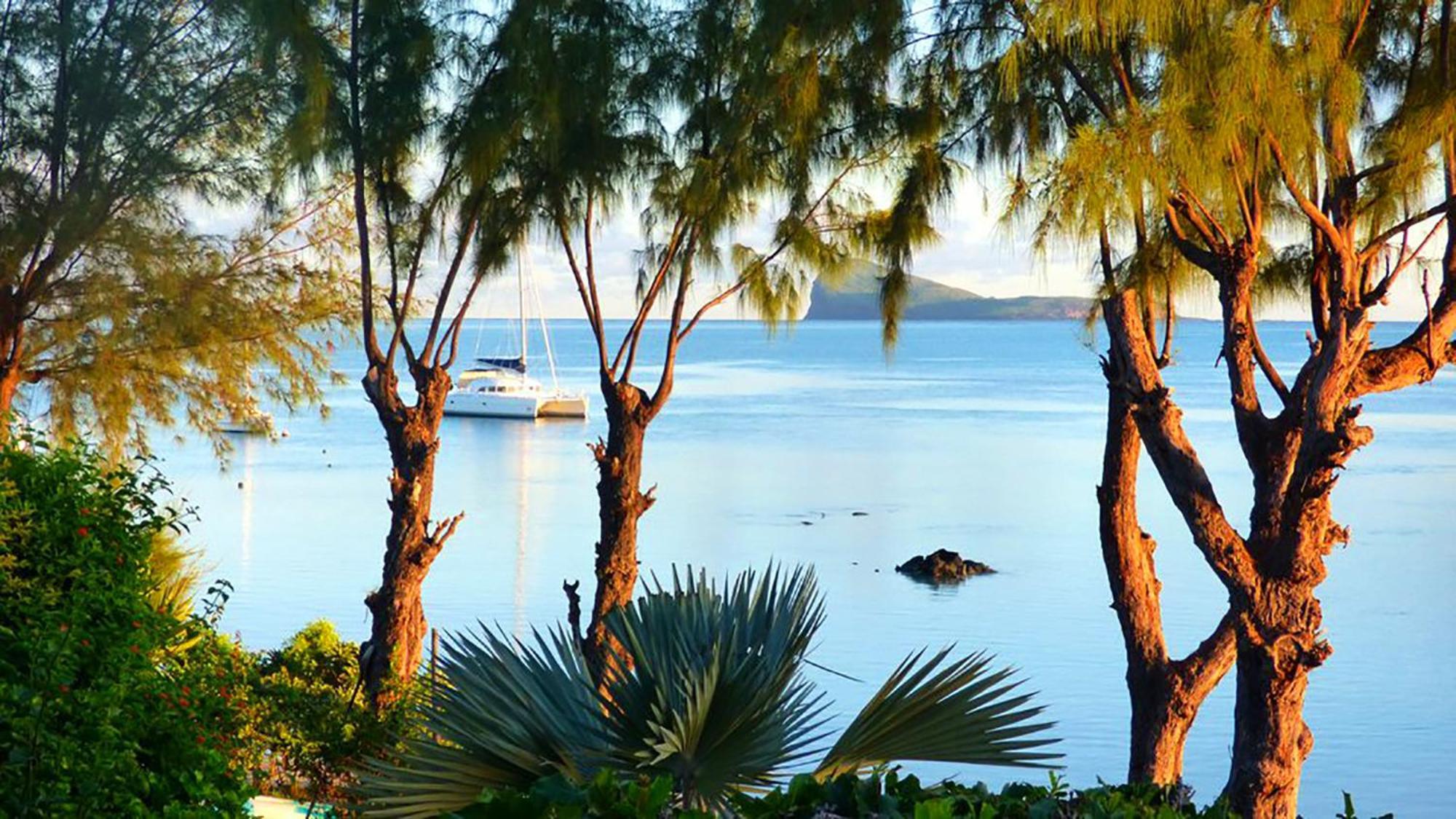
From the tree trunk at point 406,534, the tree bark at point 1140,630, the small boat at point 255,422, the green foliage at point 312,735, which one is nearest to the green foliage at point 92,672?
the green foliage at point 312,735

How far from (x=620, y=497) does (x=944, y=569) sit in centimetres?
1884

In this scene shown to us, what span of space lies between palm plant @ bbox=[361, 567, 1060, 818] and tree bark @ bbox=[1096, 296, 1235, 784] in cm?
669

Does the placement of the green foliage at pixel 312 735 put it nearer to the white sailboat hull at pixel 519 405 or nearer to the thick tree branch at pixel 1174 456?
the thick tree branch at pixel 1174 456

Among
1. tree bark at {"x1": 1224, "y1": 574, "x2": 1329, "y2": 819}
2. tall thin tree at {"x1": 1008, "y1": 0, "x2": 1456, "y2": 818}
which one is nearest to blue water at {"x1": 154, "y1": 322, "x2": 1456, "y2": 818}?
tall thin tree at {"x1": 1008, "y1": 0, "x2": 1456, "y2": 818}

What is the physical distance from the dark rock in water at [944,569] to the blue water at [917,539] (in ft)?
1.52

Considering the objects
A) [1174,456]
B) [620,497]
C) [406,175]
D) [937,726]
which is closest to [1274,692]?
[1174,456]

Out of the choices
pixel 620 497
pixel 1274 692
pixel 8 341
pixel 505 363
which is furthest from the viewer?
pixel 505 363

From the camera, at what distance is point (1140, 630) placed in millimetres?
11648

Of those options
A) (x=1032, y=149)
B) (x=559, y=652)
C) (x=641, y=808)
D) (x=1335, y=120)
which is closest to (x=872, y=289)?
(x=1032, y=149)

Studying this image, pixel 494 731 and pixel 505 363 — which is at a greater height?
pixel 494 731

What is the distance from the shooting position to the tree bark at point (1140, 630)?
11.2m

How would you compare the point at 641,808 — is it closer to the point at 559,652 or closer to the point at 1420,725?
the point at 559,652

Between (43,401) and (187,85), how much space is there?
18.5 feet

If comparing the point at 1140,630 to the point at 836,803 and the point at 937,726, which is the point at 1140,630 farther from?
the point at 836,803
